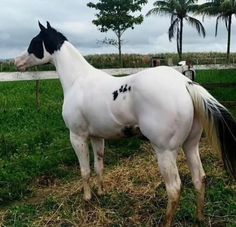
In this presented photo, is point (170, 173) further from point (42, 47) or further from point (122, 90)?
point (42, 47)

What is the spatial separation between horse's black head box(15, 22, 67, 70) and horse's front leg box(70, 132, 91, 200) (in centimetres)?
111

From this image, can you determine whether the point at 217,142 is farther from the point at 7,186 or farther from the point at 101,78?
the point at 7,186

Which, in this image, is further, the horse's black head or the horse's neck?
the horse's black head

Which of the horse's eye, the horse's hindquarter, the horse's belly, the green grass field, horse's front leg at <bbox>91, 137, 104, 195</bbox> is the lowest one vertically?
the green grass field

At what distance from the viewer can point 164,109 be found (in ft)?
11.4

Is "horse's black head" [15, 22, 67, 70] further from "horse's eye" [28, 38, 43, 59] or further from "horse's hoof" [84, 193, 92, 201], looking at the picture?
"horse's hoof" [84, 193, 92, 201]

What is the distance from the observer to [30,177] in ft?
18.1

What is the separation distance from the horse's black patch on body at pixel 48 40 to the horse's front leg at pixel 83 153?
1.13 metres

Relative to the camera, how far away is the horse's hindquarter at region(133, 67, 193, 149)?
3471 millimetres

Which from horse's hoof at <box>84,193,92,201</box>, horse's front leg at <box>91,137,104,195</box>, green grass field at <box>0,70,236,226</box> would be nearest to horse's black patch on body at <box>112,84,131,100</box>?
horse's front leg at <box>91,137,104,195</box>

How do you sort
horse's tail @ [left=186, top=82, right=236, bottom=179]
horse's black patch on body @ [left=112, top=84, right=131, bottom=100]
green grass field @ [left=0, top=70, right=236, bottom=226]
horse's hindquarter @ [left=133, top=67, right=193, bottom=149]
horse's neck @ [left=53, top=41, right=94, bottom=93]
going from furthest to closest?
1. horse's neck @ [left=53, top=41, right=94, bottom=93]
2. green grass field @ [left=0, top=70, right=236, bottom=226]
3. horse's black patch on body @ [left=112, top=84, right=131, bottom=100]
4. horse's tail @ [left=186, top=82, right=236, bottom=179]
5. horse's hindquarter @ [left=133, top=67, right=193, bottom=149]

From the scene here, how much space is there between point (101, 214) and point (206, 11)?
39955 millimetres

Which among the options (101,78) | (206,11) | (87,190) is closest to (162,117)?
(101,78)

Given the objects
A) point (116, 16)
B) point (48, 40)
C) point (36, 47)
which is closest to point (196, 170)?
point (48, 40)
